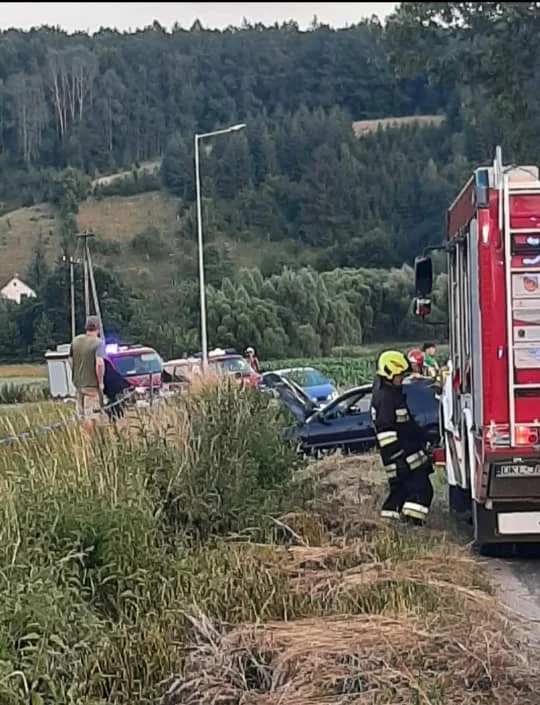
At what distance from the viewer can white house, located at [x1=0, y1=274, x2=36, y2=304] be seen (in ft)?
123

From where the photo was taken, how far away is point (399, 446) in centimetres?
1178

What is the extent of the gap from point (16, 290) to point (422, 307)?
27528mm

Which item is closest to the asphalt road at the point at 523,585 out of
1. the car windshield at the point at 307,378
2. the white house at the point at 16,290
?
the car windshield at the point at 307,378

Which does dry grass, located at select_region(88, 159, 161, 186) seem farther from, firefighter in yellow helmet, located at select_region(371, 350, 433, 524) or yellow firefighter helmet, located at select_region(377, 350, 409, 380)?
firefighter in yellow helmet, located at select_region(371, 350, 433, 524)

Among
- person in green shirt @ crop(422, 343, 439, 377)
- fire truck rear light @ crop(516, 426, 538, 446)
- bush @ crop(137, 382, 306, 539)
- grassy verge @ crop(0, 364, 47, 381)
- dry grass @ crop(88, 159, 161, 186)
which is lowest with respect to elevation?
grassy verge @ crop(0, 364, 47, 381)

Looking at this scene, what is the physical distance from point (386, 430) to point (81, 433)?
3.34 metres

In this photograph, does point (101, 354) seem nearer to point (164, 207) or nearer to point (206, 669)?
point (206, 669)

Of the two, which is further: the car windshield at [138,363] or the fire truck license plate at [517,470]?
the car windshield at [138,363]

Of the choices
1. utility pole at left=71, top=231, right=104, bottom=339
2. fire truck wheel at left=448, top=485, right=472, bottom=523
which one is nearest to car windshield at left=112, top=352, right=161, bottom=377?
utility pole at left=71, top=231, right=104, bottom=339

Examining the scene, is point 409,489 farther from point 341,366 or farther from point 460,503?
point 341,366

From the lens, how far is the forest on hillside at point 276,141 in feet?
111

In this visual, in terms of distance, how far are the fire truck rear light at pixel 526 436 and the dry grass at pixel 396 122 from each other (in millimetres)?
88039

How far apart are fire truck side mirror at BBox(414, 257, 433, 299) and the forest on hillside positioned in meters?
14.2

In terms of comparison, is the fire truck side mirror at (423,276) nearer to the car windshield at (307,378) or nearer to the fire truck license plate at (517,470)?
the fire truck license plate at (517,470)
